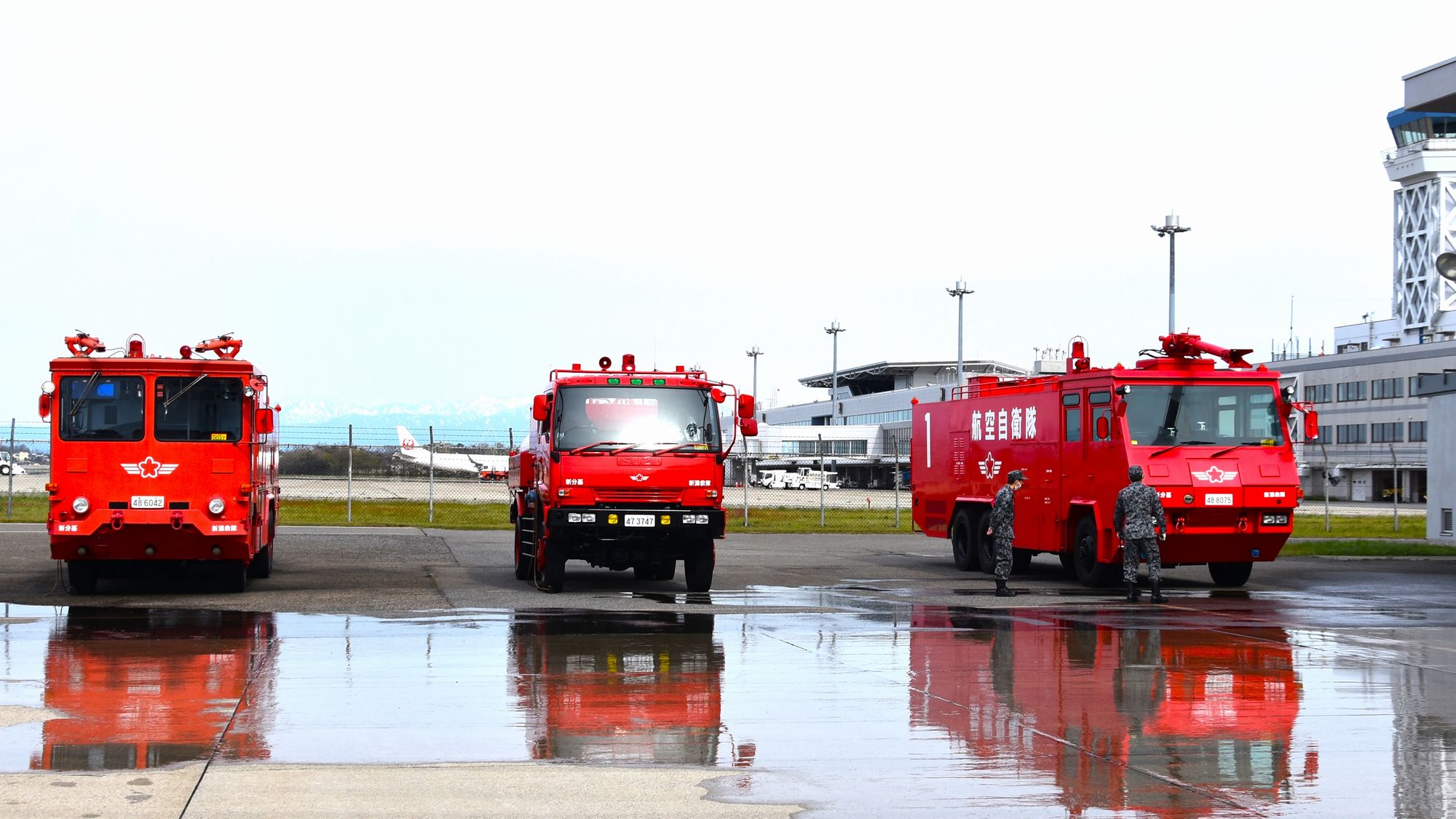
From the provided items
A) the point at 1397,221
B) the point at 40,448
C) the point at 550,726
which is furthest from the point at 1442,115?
the point at 550,726

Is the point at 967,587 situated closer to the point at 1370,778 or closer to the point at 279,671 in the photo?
the point at 279,671

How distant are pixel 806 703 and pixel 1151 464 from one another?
424 inches

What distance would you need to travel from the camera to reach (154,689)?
9.77 meters

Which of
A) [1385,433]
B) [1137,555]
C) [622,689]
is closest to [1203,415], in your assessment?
[1137,555]

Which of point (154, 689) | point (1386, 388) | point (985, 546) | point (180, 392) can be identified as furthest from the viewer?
point (1386, 388)

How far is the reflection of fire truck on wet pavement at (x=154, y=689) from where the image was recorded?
773 centimetres

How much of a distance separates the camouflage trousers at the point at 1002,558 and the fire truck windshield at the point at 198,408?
9088mm

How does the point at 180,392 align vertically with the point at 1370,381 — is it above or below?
below

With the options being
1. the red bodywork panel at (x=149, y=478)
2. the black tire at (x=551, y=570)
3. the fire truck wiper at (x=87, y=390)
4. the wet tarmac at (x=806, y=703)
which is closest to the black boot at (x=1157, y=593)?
the wet tarmac at (x=806, y=703)

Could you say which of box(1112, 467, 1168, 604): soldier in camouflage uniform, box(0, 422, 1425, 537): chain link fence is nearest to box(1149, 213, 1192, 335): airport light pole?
box(0, 422, 1425, 537): chain link fence

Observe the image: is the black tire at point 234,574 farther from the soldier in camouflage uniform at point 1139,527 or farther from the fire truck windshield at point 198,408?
the soldier in camouflage uniform at point 1139,527

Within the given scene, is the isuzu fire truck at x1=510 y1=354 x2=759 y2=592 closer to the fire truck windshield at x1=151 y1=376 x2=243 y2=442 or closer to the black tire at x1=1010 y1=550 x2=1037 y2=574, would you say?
the fire truck windshield at x1=151 y1=376 x2=243 y2=442

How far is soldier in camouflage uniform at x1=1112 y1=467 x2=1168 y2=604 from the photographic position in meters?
Result: 18.0

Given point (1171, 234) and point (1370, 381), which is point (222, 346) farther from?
point (1370, 381)
